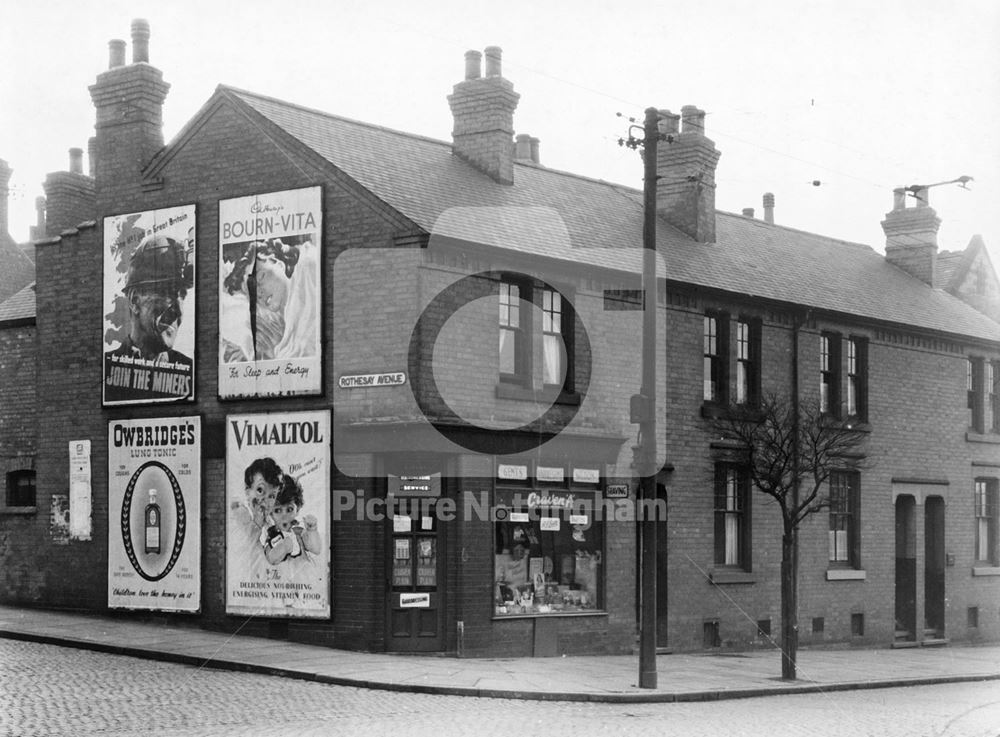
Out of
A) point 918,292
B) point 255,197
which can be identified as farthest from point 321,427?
point 918,292

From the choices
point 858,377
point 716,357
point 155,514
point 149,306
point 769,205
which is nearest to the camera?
point 155,514

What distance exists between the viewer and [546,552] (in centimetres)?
2231

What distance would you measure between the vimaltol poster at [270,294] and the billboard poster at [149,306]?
2.65 ft

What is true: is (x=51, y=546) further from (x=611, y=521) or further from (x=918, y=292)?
(x=918, y=292)

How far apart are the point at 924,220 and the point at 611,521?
630 inches

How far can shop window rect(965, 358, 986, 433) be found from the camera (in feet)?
106

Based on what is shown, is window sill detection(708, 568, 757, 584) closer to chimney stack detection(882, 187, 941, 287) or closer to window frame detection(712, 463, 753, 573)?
window frame detection(712, 463, 753, 573)

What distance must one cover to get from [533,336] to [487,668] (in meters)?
5.62

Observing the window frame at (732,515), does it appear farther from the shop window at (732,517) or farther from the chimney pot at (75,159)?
the chimney pot at (75,159)

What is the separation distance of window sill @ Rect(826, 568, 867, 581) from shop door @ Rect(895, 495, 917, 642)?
1.82 metres

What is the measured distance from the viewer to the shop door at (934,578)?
30.7 m

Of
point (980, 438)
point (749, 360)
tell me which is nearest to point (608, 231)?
point (749, 360)

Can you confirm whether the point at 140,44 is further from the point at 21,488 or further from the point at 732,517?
the point at 732,517

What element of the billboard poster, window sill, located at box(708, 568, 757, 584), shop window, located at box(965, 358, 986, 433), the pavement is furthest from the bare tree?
the billboard poster
